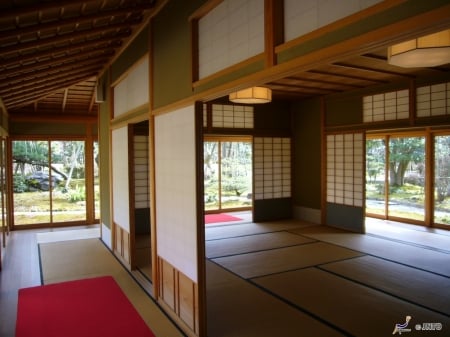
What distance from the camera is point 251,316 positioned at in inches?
142

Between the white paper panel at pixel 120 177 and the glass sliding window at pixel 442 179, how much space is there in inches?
242

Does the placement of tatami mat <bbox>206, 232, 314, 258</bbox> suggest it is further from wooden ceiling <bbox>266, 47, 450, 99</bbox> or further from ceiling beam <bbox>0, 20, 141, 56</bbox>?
ceiling beam <bbox>0, 20, 141, 56</bbox>

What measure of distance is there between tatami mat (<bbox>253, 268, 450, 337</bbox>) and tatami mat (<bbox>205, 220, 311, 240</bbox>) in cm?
261

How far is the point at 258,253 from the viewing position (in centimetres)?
586

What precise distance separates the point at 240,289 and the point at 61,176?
6.19 metres

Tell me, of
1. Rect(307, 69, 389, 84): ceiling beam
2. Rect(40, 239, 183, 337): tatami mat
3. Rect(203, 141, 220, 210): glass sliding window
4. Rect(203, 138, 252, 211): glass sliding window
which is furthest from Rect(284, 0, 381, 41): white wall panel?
Rect(203, 141, 220, 210): glass sliding window

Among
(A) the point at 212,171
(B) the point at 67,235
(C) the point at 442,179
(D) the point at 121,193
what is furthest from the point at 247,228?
(C) the point at 442,179

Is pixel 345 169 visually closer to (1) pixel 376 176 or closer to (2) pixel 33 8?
(1) pixel 376 176

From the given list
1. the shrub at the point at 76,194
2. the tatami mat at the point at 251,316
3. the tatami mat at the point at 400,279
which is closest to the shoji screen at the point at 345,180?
the tatami mat at the point at 400,279

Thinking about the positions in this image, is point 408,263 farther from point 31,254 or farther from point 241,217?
point 31,254

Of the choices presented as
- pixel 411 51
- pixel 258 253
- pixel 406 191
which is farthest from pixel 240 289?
pixel 406 191

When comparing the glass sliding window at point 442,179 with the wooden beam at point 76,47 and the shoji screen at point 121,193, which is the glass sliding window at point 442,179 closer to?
the shoji screen at point 121,193

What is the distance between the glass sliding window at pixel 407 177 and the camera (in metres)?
7.95

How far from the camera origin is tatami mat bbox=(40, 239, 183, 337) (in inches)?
143
